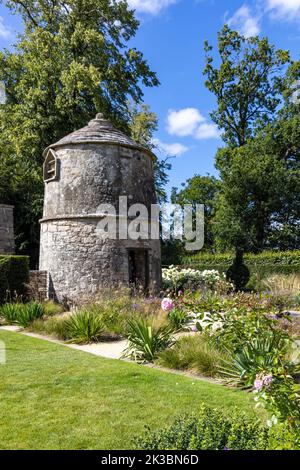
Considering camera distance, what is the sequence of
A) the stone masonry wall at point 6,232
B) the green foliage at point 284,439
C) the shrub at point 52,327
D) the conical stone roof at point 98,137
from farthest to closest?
the stone masonry wall at point 6,232 < the conical stone roof at point 98,137 < the shrub at point 52,327 < the green foliage at point 284,439

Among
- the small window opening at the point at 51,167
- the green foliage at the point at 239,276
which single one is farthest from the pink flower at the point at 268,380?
the green foliage at the point at 239,276

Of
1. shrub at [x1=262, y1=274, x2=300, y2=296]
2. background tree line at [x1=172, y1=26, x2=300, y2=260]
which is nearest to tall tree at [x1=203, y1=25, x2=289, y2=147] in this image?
background tree line at [x1=172, y1=26, x2=300, y2=260]

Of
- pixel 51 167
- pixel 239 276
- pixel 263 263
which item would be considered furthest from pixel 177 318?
pixel 263 263

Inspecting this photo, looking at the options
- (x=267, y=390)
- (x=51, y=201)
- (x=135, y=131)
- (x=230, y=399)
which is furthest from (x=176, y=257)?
(x=267, y=390)

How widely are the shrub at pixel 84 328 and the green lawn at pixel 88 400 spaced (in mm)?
1636

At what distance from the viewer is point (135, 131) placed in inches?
1118

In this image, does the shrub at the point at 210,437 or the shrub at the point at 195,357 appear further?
the shrub at the point at 195,357

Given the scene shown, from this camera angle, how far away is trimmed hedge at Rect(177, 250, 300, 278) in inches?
805

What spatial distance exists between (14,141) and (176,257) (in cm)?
1269

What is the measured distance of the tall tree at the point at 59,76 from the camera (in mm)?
20609

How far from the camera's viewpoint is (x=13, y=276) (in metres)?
12.8

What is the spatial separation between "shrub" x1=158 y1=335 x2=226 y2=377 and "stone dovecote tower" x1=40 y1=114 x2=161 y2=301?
6.47m

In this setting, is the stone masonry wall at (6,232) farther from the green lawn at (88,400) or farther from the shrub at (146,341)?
the shrub at (146,341)

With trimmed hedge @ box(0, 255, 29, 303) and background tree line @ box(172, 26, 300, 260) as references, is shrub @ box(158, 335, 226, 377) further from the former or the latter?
background tree line @ box(172, 26, 300, 260)
